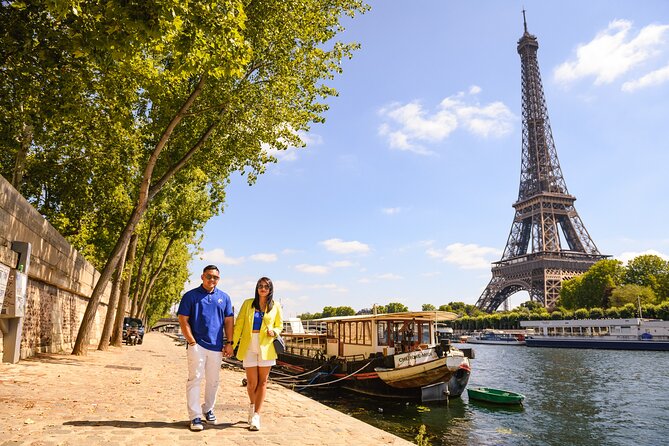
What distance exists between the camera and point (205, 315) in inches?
235

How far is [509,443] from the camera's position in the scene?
13.6 meters

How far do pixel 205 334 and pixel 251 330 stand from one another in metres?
0.59

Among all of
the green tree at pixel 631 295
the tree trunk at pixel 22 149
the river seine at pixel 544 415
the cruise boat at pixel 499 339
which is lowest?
the cruise boat at pixel 499 339

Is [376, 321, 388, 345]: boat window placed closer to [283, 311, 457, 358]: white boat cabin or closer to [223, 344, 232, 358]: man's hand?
[283, 311, 457, 358]: white boat cabin

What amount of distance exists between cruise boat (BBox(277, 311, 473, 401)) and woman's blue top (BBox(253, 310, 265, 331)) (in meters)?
11.8

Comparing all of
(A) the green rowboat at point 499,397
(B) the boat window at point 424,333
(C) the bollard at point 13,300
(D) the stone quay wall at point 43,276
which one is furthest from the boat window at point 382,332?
(C) the bollard at point 13,300

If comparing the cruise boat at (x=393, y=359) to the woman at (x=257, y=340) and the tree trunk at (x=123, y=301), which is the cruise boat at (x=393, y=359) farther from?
the woman at (x=257, y=340)

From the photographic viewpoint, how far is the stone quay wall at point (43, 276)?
10641 millimetres

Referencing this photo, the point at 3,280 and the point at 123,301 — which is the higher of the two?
the point at 3,280

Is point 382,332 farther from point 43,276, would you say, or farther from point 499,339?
point 499,339

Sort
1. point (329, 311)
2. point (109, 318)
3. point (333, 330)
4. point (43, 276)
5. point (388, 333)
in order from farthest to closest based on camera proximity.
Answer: point (329, 311) → point (333, 330) → point (109, 318) → point (388, 333) → point (43, 276)

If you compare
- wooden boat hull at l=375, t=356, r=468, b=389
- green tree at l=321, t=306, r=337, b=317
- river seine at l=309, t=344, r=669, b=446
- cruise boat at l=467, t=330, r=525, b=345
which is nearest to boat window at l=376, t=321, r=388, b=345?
wooden boat hull at l=375, t=356, r=468, b=389

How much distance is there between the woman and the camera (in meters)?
6.03

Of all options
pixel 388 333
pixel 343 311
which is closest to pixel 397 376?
pixel 388 333
